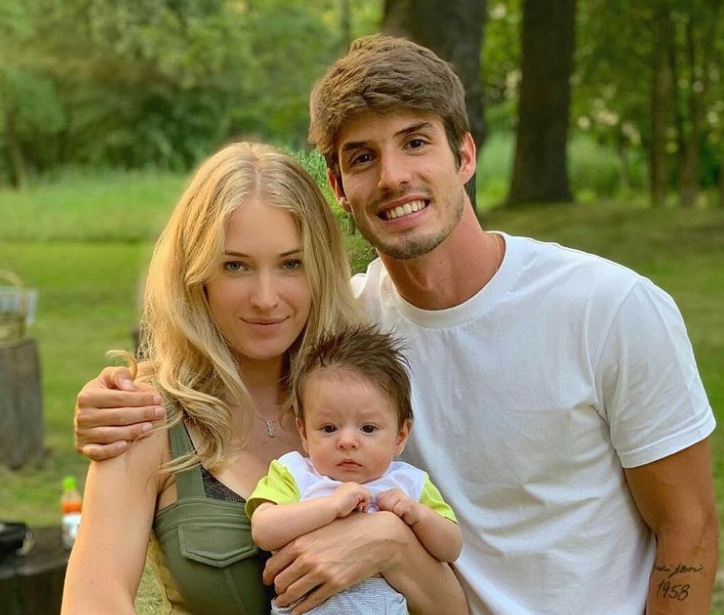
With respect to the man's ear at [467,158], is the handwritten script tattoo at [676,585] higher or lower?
lower

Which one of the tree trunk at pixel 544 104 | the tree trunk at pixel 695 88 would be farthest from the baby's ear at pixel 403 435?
the tree trunk at pixel 695 88

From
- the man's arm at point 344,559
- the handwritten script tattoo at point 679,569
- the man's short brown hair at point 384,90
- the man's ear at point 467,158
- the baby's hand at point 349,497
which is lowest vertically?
the handwritten script tattoo at point 679,569

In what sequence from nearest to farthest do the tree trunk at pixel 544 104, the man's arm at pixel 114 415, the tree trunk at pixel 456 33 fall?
the man's arm at pixel 114 415, the tree trunk at pixel 456 33, the tree trunk at pixel 544 104

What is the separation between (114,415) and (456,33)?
5850mm

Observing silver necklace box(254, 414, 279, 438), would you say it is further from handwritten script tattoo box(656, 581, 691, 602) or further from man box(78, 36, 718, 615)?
handwritten script tattoo box(656, 581, 691, 602)

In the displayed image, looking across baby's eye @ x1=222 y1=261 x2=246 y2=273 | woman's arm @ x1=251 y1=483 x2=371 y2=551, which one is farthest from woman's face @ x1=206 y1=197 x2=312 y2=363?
woman's arm @ x1=251 y1=483 x2=371 y2=551

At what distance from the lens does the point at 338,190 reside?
273 cm

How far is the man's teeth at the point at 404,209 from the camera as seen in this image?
2561mm

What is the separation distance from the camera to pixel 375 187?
102 inches

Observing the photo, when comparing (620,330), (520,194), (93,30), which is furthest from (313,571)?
(93,30)

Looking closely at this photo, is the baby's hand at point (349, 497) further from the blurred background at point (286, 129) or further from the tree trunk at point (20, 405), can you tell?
the tree trunk at point (20, 405)

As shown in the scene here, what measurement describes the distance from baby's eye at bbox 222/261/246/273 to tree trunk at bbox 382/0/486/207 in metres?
5.37

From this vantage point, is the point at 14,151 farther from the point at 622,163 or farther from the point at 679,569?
the point at 679,569

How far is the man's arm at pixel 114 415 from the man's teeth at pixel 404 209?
603 millimetres
